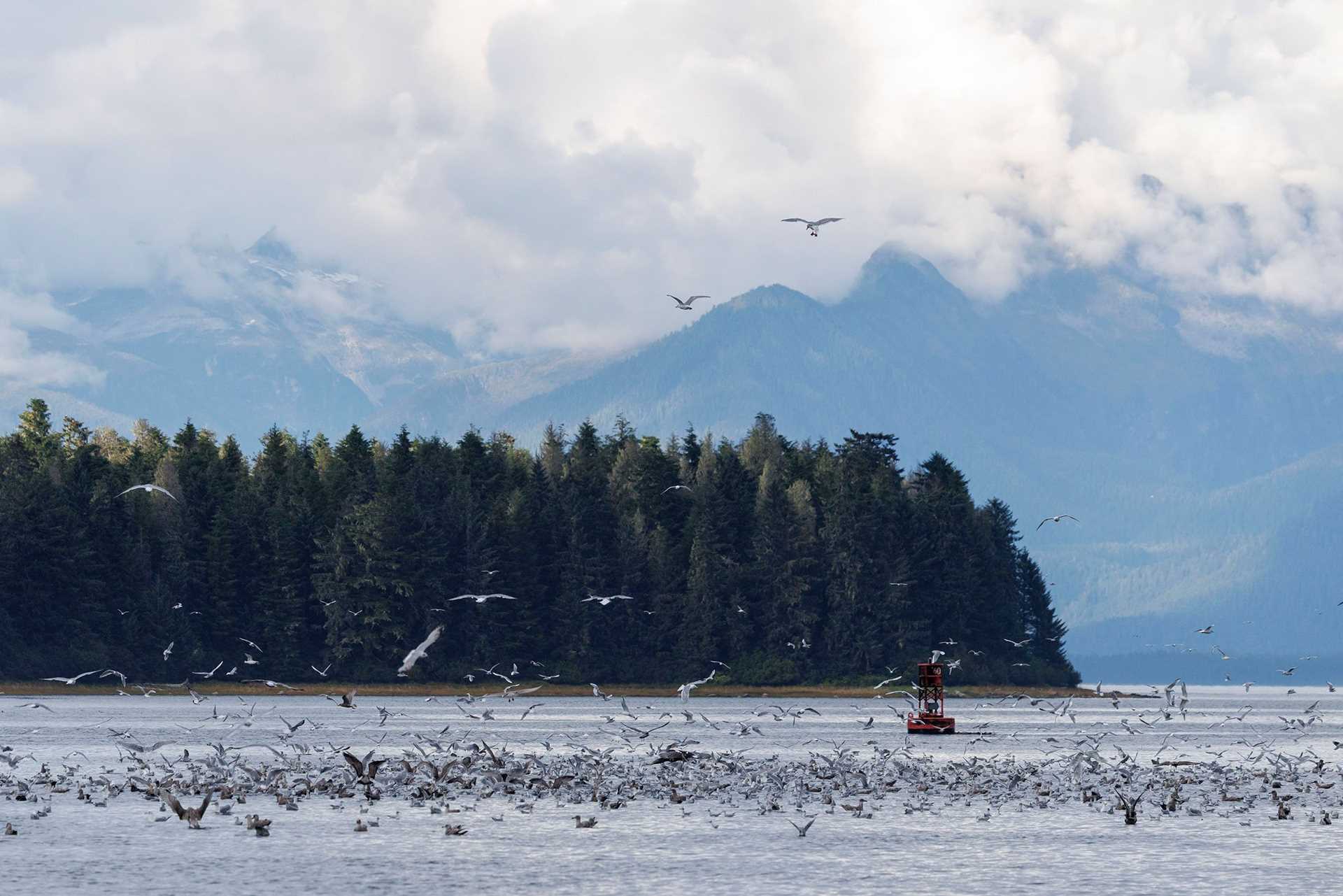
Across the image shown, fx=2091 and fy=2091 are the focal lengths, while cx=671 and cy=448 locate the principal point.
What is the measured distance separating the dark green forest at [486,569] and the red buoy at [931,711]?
53.2 meters

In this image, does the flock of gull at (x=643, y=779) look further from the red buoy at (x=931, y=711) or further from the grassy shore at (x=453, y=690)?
the grassy shore at (x=453, y=690)

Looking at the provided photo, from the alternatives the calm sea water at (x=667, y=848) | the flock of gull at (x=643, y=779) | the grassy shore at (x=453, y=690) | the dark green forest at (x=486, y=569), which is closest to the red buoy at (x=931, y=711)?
the flock of gull at (x=643, y=779)

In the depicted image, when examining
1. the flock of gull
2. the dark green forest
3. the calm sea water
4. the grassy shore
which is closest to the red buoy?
the flock of gull

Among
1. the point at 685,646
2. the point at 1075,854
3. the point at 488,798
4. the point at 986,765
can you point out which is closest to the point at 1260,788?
the point at 986,765

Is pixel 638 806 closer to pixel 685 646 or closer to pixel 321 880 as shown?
pixel 321 880

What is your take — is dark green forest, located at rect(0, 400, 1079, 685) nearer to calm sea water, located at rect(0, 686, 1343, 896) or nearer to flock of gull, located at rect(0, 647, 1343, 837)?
flock of gull, located at rect(0, 647, 1343, 837)

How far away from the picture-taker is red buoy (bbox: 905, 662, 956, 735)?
106m

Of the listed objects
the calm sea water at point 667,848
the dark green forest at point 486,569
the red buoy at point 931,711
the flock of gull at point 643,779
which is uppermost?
the dark green forest at point 486,569

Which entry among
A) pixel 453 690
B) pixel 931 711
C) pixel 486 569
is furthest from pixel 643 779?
pixel 486 569

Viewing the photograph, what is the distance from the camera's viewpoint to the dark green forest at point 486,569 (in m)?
164

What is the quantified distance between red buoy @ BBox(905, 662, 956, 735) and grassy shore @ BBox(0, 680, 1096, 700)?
6176 cm

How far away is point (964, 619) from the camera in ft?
618

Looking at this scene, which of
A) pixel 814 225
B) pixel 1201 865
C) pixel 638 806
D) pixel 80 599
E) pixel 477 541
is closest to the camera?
pixel 1201 865

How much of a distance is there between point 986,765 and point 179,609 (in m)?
99.8
